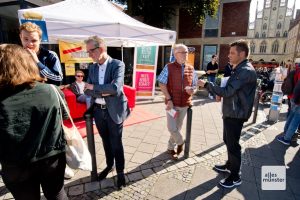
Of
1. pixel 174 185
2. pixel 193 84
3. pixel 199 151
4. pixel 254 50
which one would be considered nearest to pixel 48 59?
pixel 193 84

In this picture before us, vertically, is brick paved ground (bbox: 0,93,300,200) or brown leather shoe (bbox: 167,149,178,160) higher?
brown leather shoe (bbox: 167,149,178,160)

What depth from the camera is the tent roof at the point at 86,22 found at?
13.0 feet

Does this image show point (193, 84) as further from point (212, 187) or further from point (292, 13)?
point (292, 13)

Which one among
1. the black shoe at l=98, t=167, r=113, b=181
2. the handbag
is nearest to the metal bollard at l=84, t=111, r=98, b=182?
the black shoe at l=98, t=167, r=113, b=181

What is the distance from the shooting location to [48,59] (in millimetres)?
2537

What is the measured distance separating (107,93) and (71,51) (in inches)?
128

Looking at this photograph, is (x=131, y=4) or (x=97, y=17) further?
(x=131, y=4)

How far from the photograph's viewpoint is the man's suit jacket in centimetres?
237

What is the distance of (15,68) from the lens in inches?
54.7

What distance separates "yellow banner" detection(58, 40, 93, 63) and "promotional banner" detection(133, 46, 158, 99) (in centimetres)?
294

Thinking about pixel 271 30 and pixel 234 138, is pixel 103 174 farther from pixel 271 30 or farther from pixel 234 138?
pixel 271 30

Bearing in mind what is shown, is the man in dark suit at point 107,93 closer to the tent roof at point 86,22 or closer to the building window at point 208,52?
the tent roof at point 86,22

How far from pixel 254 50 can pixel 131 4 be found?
74619 mm

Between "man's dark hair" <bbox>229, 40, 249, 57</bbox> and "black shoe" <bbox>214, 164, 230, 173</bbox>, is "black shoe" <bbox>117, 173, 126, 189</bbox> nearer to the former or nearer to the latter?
"black shoe" <bbox>214, 164, 230, 173</bbox>
